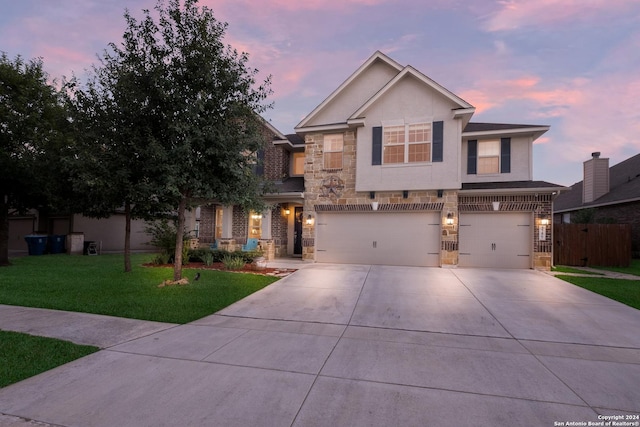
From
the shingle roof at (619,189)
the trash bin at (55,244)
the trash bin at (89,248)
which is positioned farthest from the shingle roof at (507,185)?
the trash bin at (55,244)

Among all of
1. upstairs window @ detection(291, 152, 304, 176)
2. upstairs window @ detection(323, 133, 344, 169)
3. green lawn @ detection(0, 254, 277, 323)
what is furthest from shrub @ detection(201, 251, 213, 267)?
upstairs window @ detection(291, 152, 304, 176)

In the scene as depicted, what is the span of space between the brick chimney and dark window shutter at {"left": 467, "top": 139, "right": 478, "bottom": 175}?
1438 cm

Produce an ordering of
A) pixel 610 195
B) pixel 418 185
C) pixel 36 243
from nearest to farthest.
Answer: pixel 418 185 → pixel 36 243 → pixel 610 195

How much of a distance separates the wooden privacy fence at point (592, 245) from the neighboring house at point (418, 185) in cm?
347

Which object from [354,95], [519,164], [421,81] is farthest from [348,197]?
[519,164]

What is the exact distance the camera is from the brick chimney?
66.0 feet

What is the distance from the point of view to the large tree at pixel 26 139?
1095 cm

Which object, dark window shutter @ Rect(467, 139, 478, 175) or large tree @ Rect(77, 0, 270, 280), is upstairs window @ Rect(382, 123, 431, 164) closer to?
dark window shutter @ Rect(467, 139, 478, 175)

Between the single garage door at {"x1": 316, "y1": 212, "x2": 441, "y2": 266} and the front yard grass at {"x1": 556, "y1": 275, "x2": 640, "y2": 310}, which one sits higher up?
the single garage door at {"x1": 316, "y1": 212, "x2": 441, "y2": 266}

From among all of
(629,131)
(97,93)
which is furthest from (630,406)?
(629,131)

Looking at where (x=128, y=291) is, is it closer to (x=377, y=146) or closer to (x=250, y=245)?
(x=250, y=245)

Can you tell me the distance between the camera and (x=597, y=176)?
2028 centimetres

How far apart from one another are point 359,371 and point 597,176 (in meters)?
26.2

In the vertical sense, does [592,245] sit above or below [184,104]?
below
